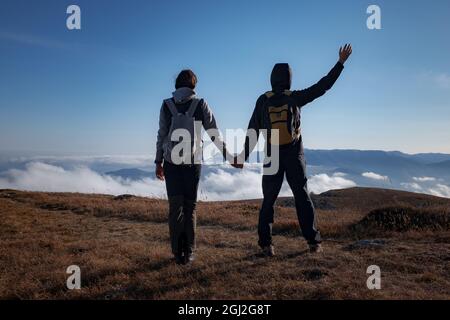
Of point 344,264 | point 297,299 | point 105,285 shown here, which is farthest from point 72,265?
point 344,264

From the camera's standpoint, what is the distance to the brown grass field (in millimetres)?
5496

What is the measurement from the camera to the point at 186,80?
6.54m

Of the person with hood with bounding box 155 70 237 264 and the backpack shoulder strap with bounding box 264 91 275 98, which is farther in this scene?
the backpack shoulder strap with bounding box 264 91 275 98

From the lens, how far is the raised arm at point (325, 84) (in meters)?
6.90

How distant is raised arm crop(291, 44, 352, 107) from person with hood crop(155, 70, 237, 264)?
1615 mm

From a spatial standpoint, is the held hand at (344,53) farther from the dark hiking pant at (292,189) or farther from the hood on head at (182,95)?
the hood on head at (182,95)

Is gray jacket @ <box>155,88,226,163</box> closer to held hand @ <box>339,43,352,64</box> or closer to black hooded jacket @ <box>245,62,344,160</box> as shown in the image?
black hooded jacket @ <box>245,62,344,160</box>

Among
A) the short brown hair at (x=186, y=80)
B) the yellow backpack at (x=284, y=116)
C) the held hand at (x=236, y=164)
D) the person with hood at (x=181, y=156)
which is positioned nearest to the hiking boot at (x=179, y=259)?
the person with hood at (x=181, y=156)

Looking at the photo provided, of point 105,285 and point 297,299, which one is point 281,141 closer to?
point 297,299

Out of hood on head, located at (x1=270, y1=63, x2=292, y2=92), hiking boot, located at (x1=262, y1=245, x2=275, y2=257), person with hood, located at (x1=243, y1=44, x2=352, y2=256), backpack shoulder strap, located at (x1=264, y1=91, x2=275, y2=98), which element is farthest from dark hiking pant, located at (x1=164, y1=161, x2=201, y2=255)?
hood on head, located at (x1=270, y1=63, x2=292, y2=92)

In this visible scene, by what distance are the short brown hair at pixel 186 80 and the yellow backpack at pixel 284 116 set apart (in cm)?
139

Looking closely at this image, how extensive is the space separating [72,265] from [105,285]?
140 cm

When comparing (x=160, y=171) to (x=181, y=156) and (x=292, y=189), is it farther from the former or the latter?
(x=292, y=189)

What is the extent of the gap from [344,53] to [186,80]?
8.94 ft
